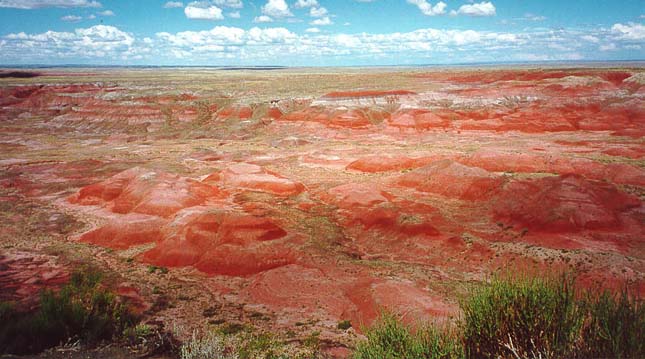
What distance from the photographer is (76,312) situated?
1419cm

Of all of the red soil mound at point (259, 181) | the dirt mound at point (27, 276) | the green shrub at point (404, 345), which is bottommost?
the dirt mound at point (27, 276)

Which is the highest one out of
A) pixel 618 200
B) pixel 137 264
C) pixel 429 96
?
pixel 429 96

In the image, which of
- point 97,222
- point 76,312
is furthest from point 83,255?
point 76,312

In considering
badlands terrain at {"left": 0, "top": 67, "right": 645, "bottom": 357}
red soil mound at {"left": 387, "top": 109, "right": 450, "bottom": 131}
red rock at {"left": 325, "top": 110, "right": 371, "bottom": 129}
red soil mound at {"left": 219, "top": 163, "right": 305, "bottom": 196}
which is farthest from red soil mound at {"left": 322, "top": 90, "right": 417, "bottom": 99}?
red soil mound at {"left": 219, "top": 163, "right": 305, "bottom": 196}

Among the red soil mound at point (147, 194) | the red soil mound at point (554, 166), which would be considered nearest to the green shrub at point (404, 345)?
the red soil mound at point (147, 194)

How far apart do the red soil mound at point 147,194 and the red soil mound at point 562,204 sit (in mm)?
24175

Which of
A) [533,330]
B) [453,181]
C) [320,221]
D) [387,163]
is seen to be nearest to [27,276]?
[320,221]

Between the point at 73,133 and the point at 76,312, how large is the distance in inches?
3099

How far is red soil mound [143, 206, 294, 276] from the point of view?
81.5ft

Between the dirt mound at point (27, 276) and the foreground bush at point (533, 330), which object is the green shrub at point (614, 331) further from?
the dirt mound at point (27, 276)

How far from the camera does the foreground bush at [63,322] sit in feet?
42.3

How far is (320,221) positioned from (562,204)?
17.0 meters

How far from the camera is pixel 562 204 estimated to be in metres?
28.2

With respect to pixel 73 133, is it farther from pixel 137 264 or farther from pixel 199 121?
pixel 137 264
